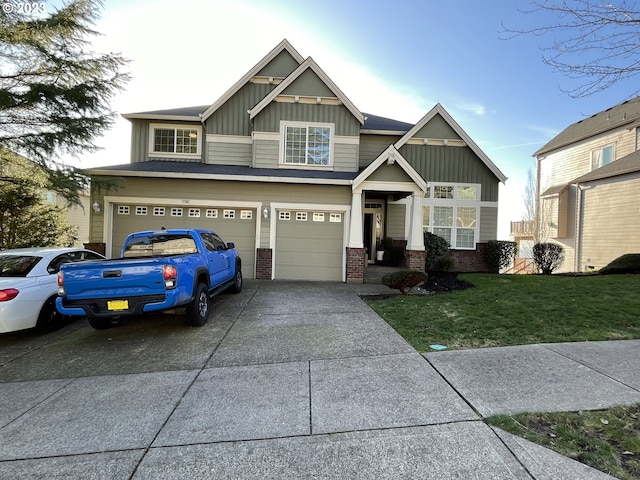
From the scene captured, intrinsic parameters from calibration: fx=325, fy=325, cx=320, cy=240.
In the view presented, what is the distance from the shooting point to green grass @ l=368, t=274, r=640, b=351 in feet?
17.4

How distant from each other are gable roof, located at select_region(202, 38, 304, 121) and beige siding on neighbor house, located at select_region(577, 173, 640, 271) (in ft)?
53.1

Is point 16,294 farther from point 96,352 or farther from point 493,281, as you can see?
point 493,281

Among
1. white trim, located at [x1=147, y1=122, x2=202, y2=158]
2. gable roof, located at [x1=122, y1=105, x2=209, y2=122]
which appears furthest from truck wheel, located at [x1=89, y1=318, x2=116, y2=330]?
gable roof, located at [x1=122, y1=105, x2=209, y2=122]

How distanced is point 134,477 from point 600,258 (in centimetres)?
2121

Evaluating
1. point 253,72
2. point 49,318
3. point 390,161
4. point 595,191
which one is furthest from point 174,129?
Answer: point 595,191

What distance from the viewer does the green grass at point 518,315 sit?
17.4ft

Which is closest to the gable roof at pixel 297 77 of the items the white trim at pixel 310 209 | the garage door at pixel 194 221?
the white trim at pixel 310 209

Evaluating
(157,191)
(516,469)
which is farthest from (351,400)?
(157,191)

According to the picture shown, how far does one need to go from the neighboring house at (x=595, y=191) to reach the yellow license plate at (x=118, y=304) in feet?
63.2

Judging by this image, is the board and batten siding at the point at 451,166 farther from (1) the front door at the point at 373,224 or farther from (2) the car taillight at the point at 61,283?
(2) the car taillight at the point at 61,283

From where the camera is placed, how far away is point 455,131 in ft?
47.8

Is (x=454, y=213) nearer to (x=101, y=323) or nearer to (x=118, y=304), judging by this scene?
(x=118, y=304)

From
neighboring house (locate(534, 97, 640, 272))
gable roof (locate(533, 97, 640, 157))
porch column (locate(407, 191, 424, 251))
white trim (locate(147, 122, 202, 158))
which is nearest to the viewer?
porch column (locate(407, 191, 424, 251))

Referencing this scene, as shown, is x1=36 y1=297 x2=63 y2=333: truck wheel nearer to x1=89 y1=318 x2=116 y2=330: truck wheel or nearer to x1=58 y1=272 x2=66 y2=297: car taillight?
x1=89 y1=318 x2=116 y2=330: truck wheel
